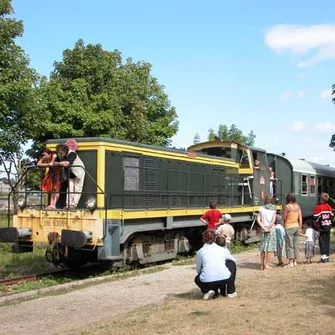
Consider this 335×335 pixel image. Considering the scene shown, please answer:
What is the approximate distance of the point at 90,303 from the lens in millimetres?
8977

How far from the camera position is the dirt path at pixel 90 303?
7.70 metres

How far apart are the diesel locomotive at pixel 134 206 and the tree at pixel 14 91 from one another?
3.96 metres

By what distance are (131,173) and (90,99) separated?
517 inches

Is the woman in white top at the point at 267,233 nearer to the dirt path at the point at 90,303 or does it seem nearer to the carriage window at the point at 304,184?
the dirt path at the point at 90,303

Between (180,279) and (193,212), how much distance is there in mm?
4559

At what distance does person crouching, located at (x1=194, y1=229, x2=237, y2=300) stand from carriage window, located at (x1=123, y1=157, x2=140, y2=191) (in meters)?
4.92

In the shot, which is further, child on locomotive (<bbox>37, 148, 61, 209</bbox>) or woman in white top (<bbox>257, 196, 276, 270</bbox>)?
child on locomotive (<bbox>37, 148, 61, 209</bbox>)

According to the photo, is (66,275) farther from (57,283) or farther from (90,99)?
(90,99)

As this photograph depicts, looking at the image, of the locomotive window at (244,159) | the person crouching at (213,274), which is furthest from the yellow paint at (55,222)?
the locomotive window at (244,159)

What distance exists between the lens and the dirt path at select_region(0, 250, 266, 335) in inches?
303

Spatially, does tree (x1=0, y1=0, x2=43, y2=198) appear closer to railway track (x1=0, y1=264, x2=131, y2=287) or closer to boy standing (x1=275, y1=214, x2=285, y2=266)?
railway track (x1=0, y1=264, x2=131, y2=287)

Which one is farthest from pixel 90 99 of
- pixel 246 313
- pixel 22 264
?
pixel 246 313

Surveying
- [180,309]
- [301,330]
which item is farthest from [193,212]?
[301,330]

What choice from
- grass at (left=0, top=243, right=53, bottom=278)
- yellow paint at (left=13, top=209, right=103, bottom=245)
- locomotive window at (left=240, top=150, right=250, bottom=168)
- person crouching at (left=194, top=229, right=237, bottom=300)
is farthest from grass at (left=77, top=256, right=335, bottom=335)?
locomotive window at (left=240, top=150, right=250, bottom=168)
